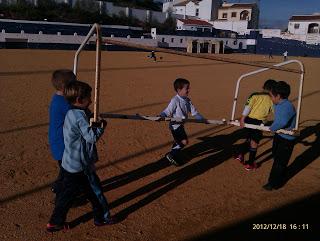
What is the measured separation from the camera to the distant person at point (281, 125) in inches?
201

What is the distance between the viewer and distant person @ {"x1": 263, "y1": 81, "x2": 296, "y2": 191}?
5.10 metres

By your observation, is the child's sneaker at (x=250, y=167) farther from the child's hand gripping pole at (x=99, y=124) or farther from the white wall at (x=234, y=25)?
the white wall at (x=234, y=25)

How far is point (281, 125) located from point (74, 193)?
2860 mm

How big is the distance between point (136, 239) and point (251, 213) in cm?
152

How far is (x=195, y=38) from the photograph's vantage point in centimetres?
5516

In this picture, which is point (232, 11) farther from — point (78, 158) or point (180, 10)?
point (78, 158)

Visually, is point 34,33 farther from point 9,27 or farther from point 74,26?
point 74,26

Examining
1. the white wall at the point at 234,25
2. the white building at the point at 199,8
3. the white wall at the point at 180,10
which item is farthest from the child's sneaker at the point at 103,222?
the white wall at the point at 180,10

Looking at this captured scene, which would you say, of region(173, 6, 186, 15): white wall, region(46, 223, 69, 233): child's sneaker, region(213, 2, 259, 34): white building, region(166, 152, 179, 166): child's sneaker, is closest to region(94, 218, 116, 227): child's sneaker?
region(46, 223, 69, 233): child's sneaker

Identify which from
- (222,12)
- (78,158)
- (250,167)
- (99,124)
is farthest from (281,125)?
(222,12)

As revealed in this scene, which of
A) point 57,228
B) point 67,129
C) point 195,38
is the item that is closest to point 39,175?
point 57,228

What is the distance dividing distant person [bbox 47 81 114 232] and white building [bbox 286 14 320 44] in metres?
78.4

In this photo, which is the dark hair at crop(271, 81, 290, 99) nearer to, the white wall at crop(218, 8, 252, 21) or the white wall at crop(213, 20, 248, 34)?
the white wall at crop(213, 20, 248, 34)

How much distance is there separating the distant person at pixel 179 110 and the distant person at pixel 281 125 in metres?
1.05
